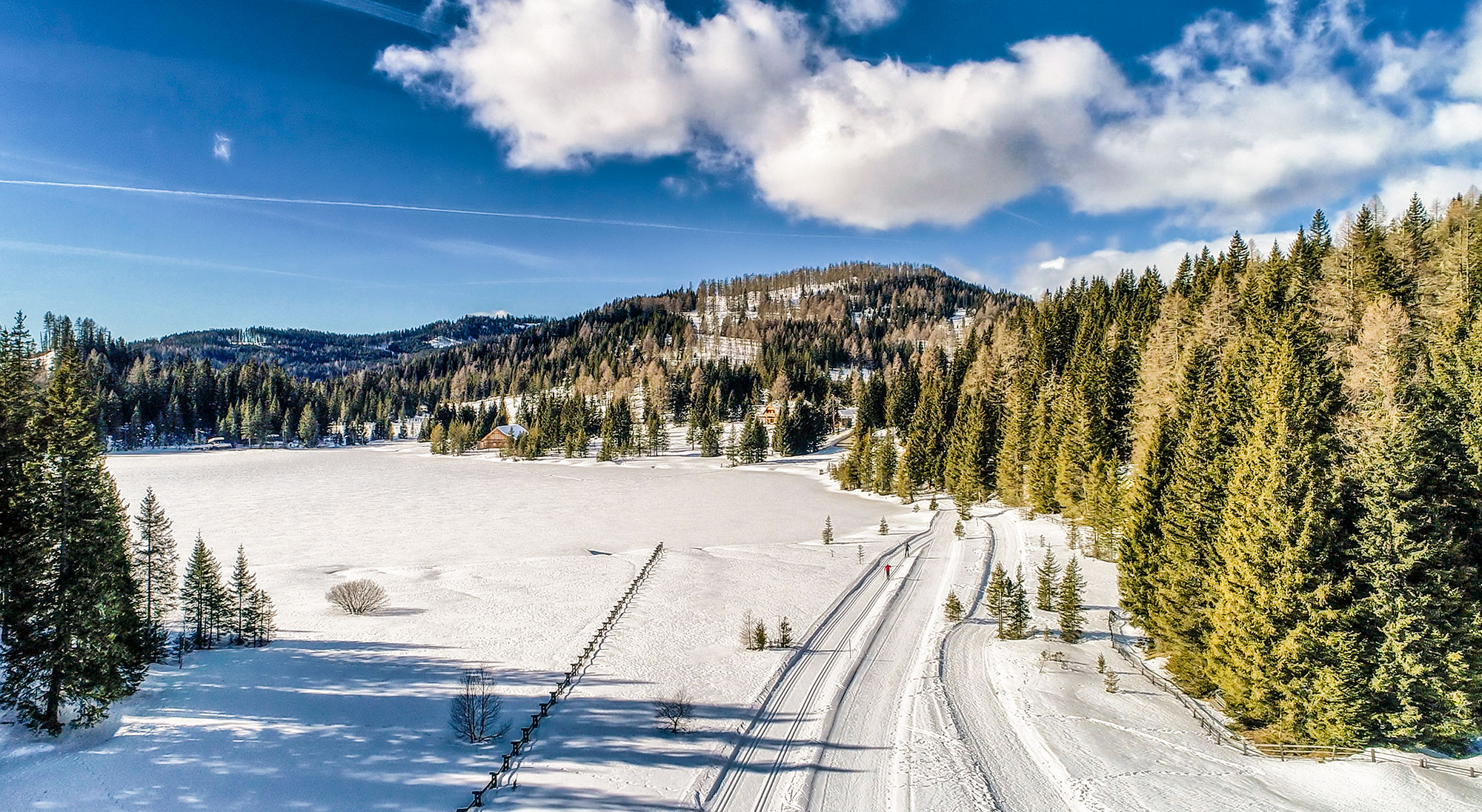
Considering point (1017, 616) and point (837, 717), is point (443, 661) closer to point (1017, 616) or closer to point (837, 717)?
point (837, 717)

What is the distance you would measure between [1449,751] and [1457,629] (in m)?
3.41

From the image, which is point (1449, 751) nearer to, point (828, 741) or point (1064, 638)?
point (1064, 638)

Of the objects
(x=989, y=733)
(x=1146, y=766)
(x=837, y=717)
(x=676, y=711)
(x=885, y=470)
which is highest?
(x=885, y=470)

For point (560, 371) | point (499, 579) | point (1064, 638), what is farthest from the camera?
point (560, 371)

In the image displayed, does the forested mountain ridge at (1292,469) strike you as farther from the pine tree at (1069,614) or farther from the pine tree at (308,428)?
the pine tree at (308,428)

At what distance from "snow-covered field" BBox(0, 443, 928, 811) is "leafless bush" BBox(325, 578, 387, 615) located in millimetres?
741

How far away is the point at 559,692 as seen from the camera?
1941 centimetres

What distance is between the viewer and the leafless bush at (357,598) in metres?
28.0

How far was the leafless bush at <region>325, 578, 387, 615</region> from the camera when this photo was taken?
92.0 feet

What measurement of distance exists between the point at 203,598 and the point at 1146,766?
33.3 meters

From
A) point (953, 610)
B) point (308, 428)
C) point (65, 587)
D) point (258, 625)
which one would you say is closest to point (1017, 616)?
point (953, 610)

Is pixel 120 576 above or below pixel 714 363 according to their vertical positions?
below

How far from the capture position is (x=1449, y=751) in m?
16.5

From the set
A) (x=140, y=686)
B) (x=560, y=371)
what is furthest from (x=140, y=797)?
(x=560, y=371)
